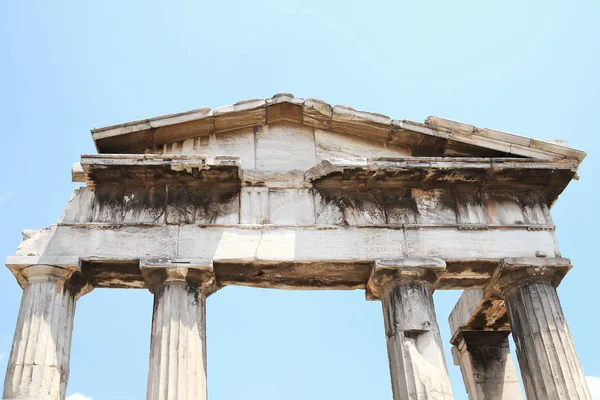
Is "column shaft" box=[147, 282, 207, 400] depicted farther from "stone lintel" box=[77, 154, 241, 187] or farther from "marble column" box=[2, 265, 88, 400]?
"stone lintel" box=[77, 154, 241, 187]

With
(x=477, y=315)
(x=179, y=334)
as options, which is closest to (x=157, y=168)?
(x=179, y=334)

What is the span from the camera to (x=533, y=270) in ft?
41.0

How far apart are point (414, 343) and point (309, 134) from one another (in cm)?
468

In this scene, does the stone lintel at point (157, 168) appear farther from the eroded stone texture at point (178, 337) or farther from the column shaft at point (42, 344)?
the column shaft at point (42, 344)

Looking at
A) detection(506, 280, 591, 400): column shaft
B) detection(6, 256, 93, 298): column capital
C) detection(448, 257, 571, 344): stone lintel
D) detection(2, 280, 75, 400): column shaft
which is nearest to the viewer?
detection(2, 280, 75, 400): column shaft

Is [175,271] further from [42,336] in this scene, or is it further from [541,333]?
[541,333]

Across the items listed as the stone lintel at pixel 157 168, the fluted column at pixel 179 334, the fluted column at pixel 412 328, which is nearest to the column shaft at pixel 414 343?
the fluted column at pixel 412 328

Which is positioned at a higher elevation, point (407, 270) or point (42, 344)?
point (407, 270)

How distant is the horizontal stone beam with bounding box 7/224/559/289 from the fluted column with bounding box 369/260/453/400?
0.30 m

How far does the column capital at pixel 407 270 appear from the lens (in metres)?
12.2

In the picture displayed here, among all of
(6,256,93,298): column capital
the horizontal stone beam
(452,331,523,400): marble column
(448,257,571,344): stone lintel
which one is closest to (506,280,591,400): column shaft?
(448,257,571,344): stone lintel

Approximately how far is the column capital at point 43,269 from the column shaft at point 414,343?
17.6 ft

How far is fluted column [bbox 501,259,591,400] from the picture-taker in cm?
1155

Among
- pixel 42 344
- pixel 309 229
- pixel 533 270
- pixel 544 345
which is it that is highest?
pixel 309 229
